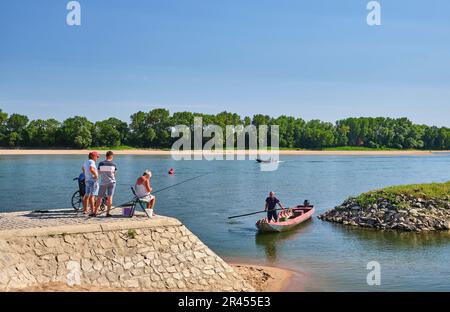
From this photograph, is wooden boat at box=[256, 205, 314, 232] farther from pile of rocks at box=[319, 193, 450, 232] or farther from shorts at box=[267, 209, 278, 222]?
pile of rocks at box=[319, 193, 450, 232]

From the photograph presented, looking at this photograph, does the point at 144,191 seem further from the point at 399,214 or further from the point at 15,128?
the point at 15,128

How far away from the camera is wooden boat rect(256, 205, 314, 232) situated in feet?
92.2

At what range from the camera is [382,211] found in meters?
30.9

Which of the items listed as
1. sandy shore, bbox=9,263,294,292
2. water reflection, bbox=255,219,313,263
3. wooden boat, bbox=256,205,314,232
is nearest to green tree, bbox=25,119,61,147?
wooden boat, bbox=256,205,314,232

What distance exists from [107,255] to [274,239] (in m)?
14.0

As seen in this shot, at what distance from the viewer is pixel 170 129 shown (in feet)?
476

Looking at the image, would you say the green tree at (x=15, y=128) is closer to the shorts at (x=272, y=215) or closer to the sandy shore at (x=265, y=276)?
the shorts at (x=272, y=215)

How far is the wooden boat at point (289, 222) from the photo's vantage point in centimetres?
2809

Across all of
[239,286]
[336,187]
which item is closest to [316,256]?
[239,286]

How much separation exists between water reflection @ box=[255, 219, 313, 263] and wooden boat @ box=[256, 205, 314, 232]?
277 mm

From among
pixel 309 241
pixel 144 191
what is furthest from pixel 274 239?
pixel 144 191

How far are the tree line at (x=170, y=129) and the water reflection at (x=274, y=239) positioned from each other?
368 feet
